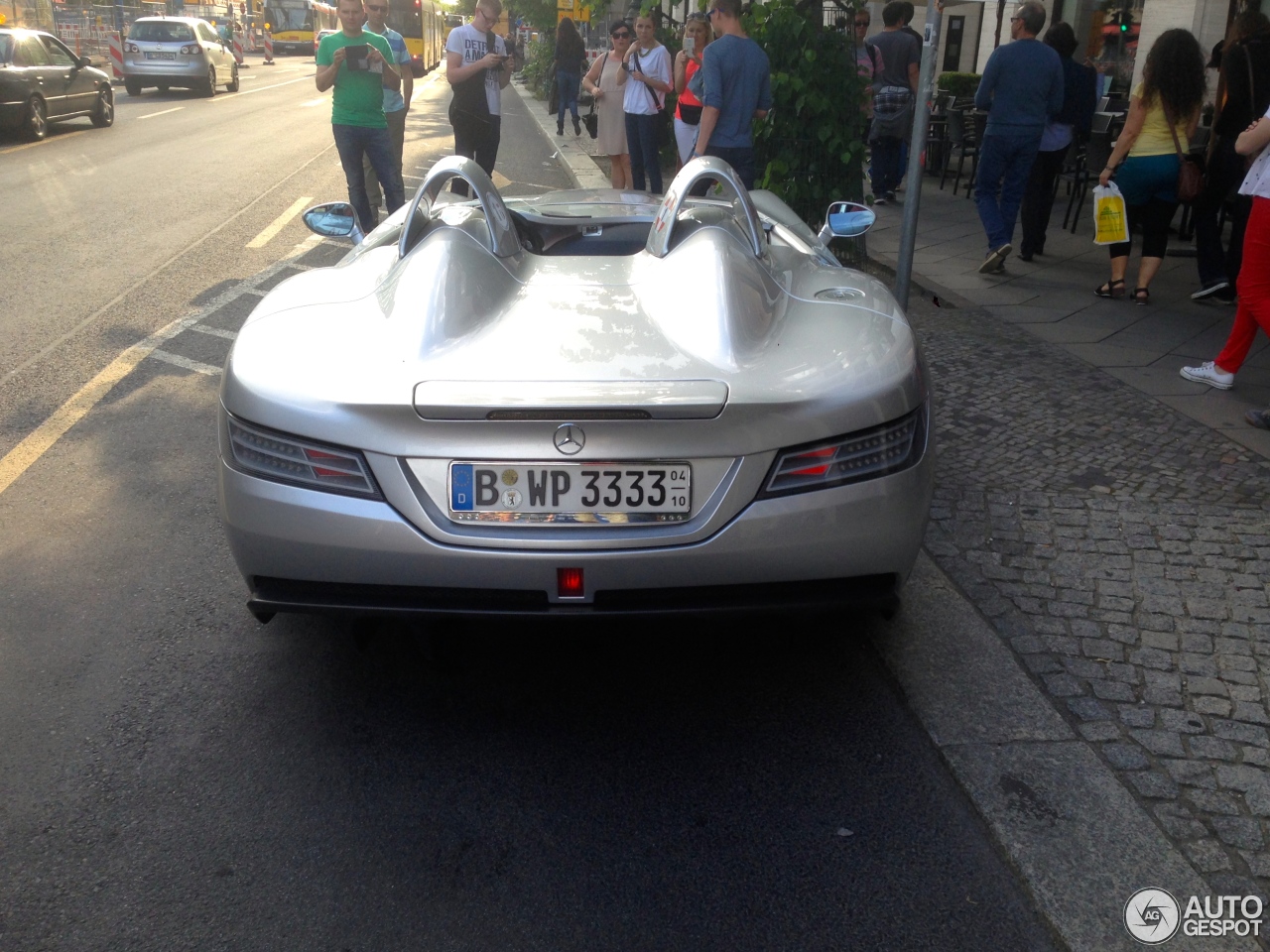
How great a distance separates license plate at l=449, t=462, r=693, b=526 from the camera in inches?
99.9

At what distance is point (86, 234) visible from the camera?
10000 millimetres

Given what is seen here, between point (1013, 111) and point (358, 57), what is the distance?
15.2 ft

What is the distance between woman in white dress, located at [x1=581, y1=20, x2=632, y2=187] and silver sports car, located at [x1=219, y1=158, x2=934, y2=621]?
29.1ft

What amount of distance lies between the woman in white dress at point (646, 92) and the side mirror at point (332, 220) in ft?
22.3

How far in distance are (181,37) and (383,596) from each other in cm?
2832

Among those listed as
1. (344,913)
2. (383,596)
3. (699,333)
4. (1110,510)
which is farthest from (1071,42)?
(344,913)

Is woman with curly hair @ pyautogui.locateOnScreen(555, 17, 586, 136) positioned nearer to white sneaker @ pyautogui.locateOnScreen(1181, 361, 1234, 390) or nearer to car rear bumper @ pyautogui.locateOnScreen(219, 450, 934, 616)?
white sneaker @ pyautogui.locateOnScreen(1181, 361, 1234, 390)

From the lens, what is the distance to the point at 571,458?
2.52 m

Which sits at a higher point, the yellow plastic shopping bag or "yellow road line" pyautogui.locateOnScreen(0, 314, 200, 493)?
the yellow plastic shopping bag

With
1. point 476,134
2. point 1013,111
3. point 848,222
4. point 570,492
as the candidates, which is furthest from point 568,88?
point 570,492

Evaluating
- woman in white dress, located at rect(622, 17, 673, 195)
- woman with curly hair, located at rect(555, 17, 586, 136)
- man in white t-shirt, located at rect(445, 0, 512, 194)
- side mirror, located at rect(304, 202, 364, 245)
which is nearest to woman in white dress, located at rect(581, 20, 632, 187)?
woman in white dress, located at rect(622, 17, 673, 195)

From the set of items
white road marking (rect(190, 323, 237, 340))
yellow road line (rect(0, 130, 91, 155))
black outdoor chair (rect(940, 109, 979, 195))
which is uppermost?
black outdoor chair (rect(940, 109, 979, 195))

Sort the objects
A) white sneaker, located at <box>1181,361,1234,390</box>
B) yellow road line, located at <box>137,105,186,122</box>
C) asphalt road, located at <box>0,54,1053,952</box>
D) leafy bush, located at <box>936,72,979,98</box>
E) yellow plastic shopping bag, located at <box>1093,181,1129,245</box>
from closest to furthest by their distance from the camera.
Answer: asphalt road, located at <box>0,54,1053,952</box> → white sneaker, located at <box>1181,361,1234,390</box> → yellow plastic shopping bag, located at <box>1093,181,1129,245</box> → leafy bush, located at <box>936,72,979,98</box> → yellow road line, located at <box>137,105,186,122</box>

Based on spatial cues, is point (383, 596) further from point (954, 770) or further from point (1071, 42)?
point (1071, 42)
